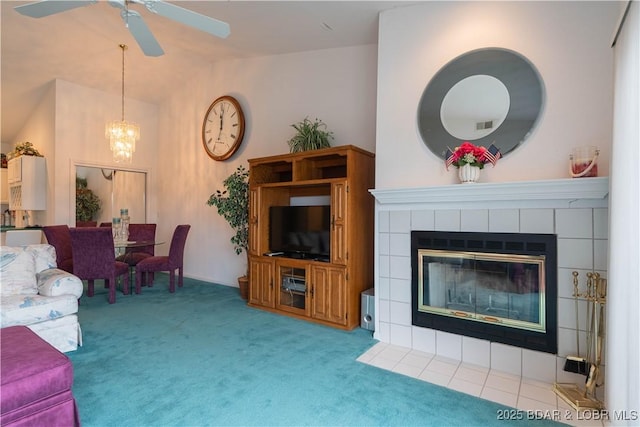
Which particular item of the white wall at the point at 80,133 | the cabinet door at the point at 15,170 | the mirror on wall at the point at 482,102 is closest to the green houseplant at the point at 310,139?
Answer: the mirror on wall at the point at 482,102

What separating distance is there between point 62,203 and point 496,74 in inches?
254

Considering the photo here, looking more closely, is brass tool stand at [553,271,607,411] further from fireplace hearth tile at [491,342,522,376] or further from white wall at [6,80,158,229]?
white wall at [6,80,158,229]

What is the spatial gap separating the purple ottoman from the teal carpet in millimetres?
238

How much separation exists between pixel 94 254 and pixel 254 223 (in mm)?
2114

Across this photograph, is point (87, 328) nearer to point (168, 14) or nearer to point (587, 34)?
point (168, 14)

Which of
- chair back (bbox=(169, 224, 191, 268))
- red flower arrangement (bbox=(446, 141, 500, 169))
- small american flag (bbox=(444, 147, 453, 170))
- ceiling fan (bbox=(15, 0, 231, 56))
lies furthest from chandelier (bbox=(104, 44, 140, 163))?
red flower arrangement (bbox=(446, 141, 500, 169))

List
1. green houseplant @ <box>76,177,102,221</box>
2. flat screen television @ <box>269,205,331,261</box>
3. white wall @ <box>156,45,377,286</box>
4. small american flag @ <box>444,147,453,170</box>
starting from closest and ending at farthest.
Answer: small american flag @ <box>444,147,453,170</box> < flat screen television @ <box>269,205,331,261</box> < white wall @ <box>156,45,377,286</box> < green houseplant @ <box>76,177,102,221</box>

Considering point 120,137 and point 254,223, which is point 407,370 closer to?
point 254,223

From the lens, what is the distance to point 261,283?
3.97 meters

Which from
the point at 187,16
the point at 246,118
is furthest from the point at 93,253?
the point at 187,16

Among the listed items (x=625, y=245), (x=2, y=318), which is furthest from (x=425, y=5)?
(x=2, y=318)

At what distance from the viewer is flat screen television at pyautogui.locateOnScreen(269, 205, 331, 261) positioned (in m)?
3.64

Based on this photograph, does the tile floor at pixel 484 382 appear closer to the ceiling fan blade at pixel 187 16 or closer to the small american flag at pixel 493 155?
the small american flag at pixel 493 155

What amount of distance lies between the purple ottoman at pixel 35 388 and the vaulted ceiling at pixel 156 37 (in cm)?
340
